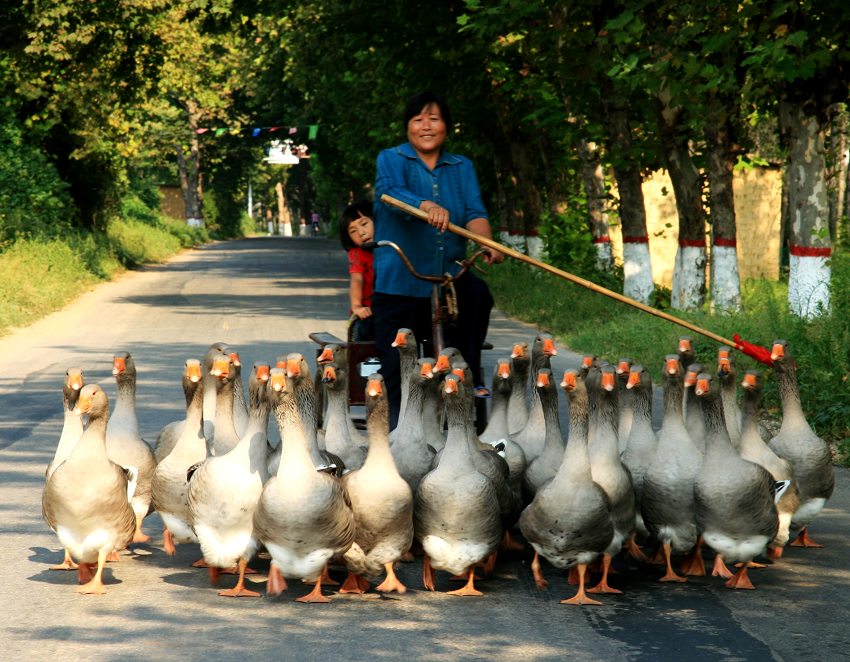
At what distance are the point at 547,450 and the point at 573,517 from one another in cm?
90

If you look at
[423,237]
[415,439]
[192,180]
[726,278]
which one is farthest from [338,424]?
[192,180]

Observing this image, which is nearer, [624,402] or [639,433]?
[639,433]

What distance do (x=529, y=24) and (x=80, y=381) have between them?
13.4 m

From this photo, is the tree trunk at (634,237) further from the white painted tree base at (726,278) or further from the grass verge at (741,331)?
the white painted tree base at (726,278)

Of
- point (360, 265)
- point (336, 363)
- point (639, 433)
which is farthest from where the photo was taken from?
point (360, 265)

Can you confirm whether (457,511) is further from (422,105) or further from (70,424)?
(422,105)

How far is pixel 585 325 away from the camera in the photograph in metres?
18.6

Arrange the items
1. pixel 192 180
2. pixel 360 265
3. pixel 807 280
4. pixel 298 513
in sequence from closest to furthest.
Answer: pixel 298 513 < pixel 360 265 < pixel 807 280 < pixel 192 180

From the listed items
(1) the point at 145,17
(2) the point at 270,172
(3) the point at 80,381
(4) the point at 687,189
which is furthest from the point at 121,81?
(2) the point at 270,172

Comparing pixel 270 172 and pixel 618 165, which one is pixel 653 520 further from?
pixel 270 172

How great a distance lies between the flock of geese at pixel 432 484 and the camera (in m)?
6.26

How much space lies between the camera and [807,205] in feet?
45.7

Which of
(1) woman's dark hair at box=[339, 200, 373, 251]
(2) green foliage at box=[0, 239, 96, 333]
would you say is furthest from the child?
(2) green foliage at box=[0, 239, 96, 333]

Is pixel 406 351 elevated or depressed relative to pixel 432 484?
elevated
